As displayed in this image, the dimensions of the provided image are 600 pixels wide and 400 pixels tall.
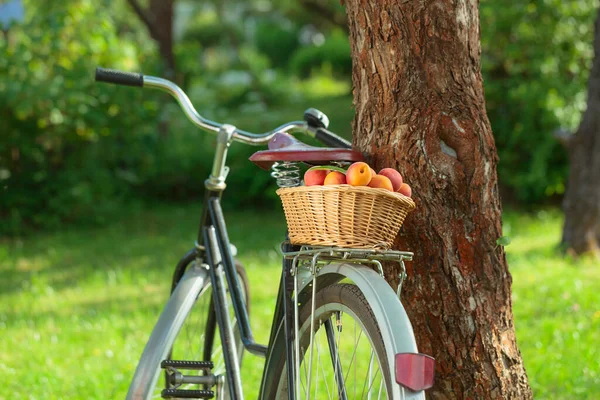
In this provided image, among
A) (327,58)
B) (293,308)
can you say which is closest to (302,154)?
(293,308)

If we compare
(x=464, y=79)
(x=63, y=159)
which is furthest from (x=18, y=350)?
(x=63, y=159)

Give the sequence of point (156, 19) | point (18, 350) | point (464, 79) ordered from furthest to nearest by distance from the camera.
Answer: point (156, 19)
point (18, 350)
point (464, 79)

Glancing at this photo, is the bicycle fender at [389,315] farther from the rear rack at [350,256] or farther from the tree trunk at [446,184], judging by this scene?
the tree trunk at [446,184]

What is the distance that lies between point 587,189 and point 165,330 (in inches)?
203

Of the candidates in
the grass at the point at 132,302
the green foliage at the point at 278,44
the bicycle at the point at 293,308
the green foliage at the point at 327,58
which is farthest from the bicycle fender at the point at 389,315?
the green foliage at the point at 278,44

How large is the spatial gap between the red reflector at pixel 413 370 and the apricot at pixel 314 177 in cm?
53

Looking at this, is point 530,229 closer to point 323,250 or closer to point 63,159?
point 63,159

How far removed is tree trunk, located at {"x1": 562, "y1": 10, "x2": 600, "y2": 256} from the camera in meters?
6.87

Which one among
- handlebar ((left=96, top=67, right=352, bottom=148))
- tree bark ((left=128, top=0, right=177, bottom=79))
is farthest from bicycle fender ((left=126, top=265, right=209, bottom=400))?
tree bark ((left=128, top=0, right=177, bottom=79))

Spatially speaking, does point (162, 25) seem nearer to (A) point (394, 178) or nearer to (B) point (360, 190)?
(A) point (394, 178)

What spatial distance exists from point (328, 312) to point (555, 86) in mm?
7209

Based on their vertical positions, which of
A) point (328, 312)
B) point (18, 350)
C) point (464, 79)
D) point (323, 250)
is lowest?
point (18, 350)

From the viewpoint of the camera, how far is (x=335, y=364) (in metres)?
2.31

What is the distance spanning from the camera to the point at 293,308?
230 centimetres
